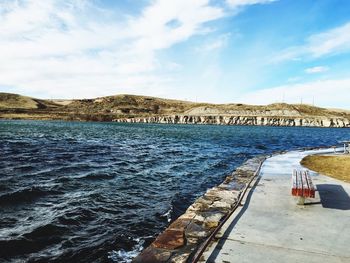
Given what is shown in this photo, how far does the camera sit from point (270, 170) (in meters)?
16.0

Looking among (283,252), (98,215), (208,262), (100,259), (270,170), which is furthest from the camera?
(270,170)

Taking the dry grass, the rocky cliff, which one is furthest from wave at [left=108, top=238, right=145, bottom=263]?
the rocky cliff

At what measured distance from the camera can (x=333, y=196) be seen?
34.0ft

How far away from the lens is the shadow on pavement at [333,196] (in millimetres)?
9242

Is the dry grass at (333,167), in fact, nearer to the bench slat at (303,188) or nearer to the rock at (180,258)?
the bench slat at (303,188)

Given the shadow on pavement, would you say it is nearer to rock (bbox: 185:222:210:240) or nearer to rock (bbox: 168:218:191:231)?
rock (bbox: 185:222:210:240)

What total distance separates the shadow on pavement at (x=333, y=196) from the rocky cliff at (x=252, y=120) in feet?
487

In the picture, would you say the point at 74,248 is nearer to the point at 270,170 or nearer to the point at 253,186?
the point at 253,186

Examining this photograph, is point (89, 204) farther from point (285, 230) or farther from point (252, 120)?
point (252, 120)

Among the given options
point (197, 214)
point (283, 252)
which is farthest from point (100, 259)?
point (283, 252)

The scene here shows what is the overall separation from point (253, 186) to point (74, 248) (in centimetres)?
696

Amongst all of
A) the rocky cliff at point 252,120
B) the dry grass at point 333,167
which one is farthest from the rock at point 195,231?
the rocky cliff at point 252,120

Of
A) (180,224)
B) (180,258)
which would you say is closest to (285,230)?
(180,224)

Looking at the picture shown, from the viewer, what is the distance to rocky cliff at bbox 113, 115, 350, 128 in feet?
499
